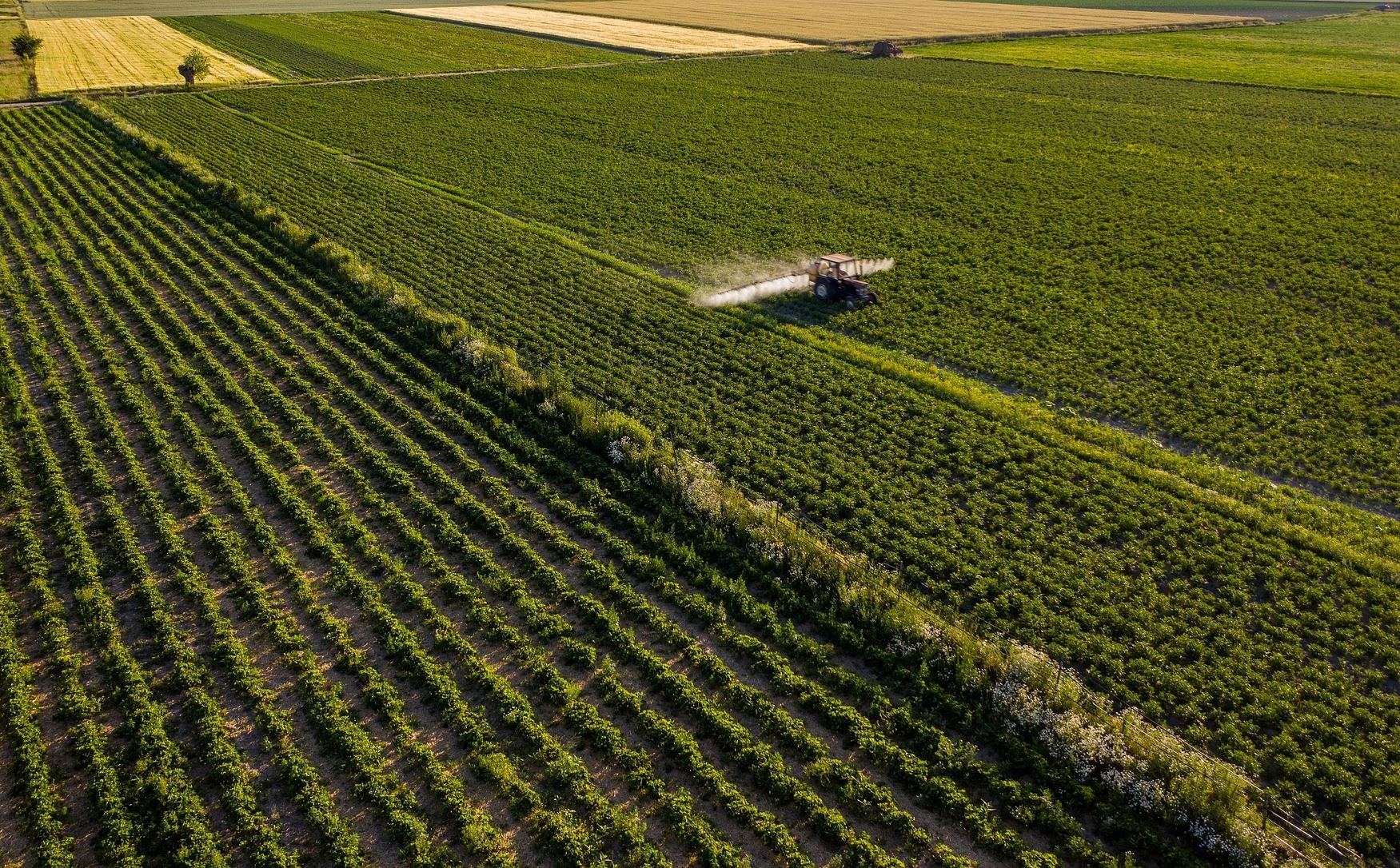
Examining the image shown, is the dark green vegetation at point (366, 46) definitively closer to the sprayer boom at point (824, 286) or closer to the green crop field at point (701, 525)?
the green crop field at point (701, 525)

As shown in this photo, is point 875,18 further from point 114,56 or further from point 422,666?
point 422,666

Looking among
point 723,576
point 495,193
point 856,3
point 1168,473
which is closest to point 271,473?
point 723,576

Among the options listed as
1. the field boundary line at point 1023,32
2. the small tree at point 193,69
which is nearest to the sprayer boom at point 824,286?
the small tree at point 193,69

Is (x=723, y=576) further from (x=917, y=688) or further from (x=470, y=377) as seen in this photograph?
(x=470, y=377)

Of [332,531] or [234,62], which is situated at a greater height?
[234,62]

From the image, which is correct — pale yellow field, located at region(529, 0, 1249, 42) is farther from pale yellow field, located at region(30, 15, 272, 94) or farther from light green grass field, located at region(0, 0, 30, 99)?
light green grass field, located at region(0, 0, 30, 99)

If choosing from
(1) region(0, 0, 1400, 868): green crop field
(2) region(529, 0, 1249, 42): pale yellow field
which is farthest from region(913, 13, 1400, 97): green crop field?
(1) region(0, 0, 1400, 868): green crop field

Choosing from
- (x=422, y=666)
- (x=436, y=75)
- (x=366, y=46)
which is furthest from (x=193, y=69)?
(x=422, y=666)
